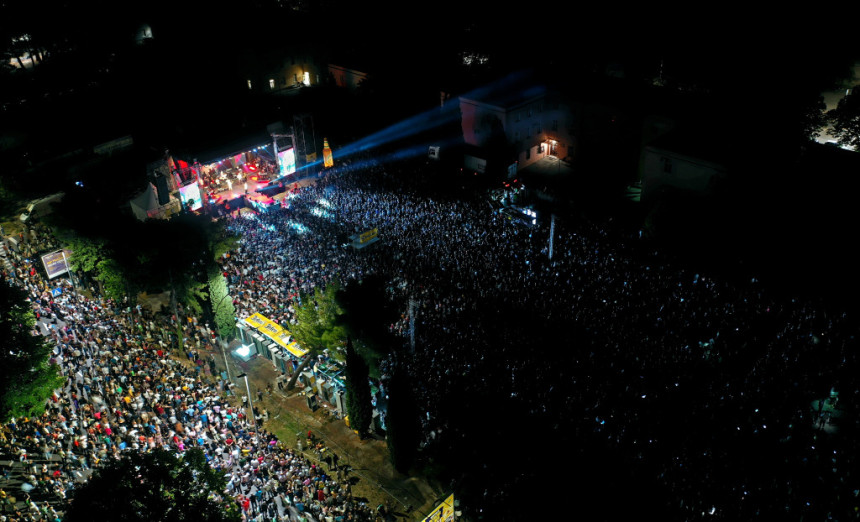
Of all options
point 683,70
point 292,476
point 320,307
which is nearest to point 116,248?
point 320,307

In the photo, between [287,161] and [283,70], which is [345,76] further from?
[287,161]

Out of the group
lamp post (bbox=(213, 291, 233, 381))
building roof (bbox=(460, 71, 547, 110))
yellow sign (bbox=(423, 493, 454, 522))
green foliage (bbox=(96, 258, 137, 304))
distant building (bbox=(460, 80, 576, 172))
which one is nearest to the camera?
yellow sign (bbox=(423, 493, 454, 522))

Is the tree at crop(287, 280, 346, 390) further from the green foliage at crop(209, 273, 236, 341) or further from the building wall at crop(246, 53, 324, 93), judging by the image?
the building wall at crop(246, 53, 324, 93)

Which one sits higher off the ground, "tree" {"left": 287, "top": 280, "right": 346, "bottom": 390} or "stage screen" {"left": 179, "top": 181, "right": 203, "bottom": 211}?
"tree" {"left": 287, "top": 280, "right": 346, "bottom": 390}

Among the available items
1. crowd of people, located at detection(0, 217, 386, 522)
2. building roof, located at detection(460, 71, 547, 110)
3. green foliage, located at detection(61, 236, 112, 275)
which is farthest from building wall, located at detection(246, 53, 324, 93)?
crowd of people, located at detection(0, 217, 386, 522)

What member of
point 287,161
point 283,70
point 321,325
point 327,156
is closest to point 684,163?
point 321,325
